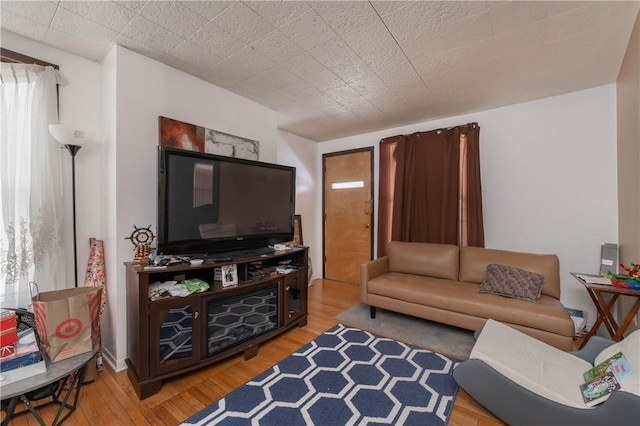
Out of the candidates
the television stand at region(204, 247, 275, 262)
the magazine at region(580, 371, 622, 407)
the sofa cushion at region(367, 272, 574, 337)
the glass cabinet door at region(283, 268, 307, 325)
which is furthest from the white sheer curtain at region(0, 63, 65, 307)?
the magazine at region(580, 371, 622, 407)

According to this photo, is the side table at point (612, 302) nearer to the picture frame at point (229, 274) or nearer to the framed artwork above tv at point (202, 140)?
the picture frame at point (229, 274)

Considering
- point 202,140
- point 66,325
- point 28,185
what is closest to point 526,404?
point 66,325

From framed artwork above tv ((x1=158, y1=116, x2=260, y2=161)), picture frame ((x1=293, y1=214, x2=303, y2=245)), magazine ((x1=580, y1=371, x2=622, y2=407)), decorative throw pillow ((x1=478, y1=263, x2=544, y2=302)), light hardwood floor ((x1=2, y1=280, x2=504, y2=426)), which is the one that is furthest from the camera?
picture frame ((x1=293, y1=214, x2=303, y2=245))

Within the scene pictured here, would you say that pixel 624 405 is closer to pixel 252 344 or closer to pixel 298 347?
pixel 298 347

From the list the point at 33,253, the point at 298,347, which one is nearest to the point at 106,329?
the point at 33,253

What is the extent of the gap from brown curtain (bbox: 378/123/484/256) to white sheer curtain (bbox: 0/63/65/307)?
3.63 meters

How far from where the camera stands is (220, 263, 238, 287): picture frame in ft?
6.82

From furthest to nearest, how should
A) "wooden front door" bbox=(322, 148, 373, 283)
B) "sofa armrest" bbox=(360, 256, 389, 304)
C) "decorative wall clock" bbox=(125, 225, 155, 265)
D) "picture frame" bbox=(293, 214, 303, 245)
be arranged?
1. "wooden front door" bbox=(322, 148, 373, 283)
2. "picture frame" bbox=(293, 214, 303, 245)
3. "sofa armrest" bbox=(360, 256, 389, 304)
4. "decorative wall clock" bbox=(125, 225, 155, 265)

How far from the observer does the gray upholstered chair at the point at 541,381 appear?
1.20m

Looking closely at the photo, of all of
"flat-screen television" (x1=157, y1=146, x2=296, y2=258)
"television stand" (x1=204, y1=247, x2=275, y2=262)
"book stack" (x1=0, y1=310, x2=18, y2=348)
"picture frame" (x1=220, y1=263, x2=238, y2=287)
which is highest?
"flat-screen television" (x1=157, y1=146, x2=296, y2=258)

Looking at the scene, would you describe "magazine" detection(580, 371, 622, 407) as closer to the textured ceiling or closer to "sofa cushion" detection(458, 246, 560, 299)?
"sofa cushion" detection(458, 246, 560, 299)

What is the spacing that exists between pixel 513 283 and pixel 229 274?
105 inches

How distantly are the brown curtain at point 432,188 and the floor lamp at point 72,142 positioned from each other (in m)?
3.48

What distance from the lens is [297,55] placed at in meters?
2.11
